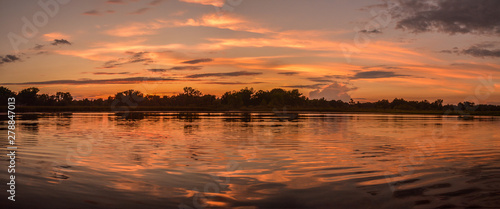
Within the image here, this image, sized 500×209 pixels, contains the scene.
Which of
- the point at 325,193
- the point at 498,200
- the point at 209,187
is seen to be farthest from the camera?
the point at 209,187

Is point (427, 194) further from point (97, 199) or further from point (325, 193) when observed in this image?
point (97, 199)

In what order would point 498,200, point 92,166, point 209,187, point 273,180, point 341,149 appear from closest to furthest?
point 498,200 < point 209,187 < point 273,180 < point 92,166 < point 341,149

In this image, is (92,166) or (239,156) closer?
(92,166)

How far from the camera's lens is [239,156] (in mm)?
18297

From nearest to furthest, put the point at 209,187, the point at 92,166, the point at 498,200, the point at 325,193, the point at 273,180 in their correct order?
the point at 498,200
the point at 325,193
the point at 209,187
the point at 273,180
the point at 92,166

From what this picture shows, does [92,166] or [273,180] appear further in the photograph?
[92,166]

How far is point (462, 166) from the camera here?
50.8 feet

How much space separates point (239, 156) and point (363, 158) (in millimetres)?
6326

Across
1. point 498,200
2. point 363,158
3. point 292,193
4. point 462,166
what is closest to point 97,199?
point 292,193

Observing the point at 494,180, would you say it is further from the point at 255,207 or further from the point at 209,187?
the point at 209,187

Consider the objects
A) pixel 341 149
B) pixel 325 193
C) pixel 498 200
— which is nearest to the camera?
pixel 498 200

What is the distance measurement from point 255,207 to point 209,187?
254 centimetres

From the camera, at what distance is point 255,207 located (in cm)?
911

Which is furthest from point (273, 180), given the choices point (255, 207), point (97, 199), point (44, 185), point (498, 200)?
point (44, 185)
